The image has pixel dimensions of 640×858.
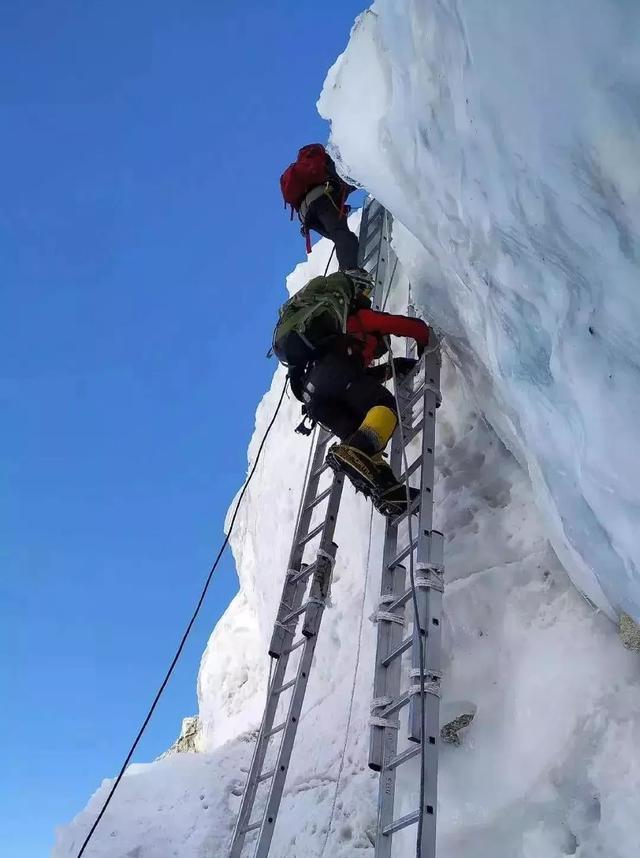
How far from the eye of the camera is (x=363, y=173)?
4.84m

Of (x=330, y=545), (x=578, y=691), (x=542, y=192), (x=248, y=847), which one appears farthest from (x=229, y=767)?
(x=542, y=192)

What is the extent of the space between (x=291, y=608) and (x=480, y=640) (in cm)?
113

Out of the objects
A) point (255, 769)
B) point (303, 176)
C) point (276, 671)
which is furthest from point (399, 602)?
point (303, 176)

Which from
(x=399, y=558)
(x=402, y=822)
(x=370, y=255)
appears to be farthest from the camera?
(x=370, y=255)

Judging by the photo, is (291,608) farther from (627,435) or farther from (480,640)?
(627,435)

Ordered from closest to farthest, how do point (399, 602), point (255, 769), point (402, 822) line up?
point (402, 822) < point (399, 602) < point (255, 769)

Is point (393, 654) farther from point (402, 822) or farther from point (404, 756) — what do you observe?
point (402, 822)

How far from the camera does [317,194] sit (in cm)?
701

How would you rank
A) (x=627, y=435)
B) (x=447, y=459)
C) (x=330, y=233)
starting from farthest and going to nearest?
1. (x=330, y=233)
2. (x=447, y=459)
3. (x=627, y=435)

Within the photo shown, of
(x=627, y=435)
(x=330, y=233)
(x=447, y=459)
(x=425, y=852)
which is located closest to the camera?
(x=627, y=435)

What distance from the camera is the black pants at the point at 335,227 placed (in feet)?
22.1

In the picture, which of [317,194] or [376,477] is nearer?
[376,477]

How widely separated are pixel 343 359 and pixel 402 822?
2.66 meters

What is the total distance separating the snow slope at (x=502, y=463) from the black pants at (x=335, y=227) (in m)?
0.88
